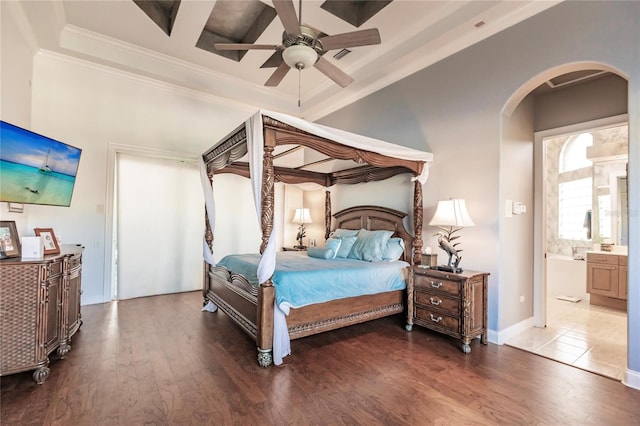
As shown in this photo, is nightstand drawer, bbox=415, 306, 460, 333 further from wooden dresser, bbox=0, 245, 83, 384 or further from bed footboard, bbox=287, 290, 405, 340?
wooden dresser, bbox=0, 245, 83, 384

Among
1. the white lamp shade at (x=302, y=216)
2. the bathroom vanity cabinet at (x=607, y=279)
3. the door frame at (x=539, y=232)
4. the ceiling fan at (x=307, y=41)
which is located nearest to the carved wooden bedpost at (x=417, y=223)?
the door frame at (x=539, y=232)

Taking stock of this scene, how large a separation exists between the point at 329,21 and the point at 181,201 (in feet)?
12.4

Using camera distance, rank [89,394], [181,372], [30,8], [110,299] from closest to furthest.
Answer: [89,394]
[181,372]
[30,8]
[110,299]

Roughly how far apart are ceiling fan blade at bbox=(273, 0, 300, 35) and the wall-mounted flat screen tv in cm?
240

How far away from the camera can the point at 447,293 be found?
3248 mm

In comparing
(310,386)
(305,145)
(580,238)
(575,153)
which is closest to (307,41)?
(305,145)

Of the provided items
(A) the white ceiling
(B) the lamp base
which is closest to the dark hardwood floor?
(B) the lamp base

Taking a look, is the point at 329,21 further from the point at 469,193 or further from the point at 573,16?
the point at 469,193

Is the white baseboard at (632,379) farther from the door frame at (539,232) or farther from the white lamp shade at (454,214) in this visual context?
the white lamp shade at (454,214)

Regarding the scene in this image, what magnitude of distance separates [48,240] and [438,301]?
401cm

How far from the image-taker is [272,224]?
2775mm

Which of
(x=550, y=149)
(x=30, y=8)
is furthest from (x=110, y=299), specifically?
(x=550, y=149)

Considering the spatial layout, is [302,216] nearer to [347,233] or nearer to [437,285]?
[347,233]

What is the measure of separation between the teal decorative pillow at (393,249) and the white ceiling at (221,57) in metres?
2.54
